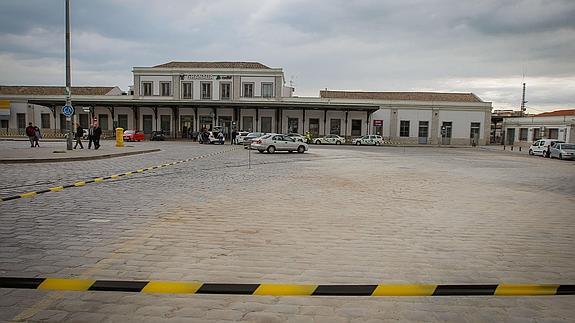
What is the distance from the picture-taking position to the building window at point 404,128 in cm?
5222

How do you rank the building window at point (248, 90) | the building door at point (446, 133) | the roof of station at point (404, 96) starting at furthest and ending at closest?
the roof of station at point (404, 96) → the building door at point (446, 133) → the building window at point (248, 90)

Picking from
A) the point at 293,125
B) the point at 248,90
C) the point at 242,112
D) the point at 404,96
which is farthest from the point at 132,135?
the point at 404,96

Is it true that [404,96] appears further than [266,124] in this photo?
Yes

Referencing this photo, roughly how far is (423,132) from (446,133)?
10.9ft

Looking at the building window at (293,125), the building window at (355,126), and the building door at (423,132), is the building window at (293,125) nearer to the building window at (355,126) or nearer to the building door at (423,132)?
the building window at (355,126)

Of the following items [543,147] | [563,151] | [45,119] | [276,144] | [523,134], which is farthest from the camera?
[523,134]

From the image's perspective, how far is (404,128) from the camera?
52312mm

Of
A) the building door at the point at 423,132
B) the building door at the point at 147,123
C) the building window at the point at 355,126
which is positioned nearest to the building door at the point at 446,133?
the building door at the point at 423,132

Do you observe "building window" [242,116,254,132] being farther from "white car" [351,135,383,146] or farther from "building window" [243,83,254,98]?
"white car" [351,135,383,146]

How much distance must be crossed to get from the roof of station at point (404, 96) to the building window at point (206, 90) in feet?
51.9

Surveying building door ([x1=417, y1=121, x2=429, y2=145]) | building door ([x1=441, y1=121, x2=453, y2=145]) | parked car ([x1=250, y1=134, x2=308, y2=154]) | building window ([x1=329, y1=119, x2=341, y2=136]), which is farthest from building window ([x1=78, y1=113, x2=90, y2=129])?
building door ([x1=441, y1=121, x2=453, y2=145])

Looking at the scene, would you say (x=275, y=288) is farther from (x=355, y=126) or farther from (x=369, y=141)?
(x=355, y=126)

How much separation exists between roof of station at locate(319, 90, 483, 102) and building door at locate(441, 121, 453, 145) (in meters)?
3.88

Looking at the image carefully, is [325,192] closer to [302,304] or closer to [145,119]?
[302,304]
